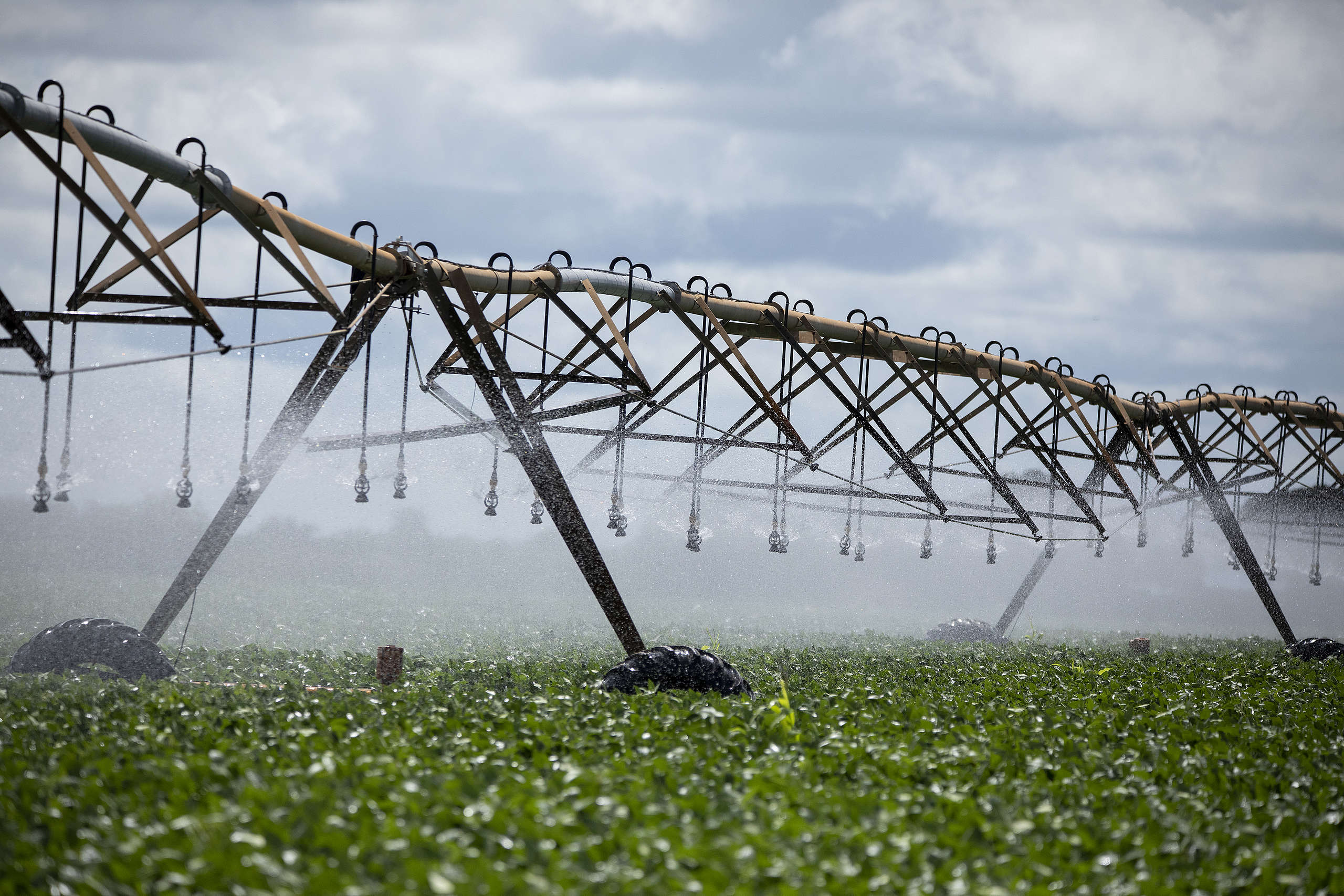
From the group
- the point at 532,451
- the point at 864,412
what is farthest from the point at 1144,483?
the point at 532,451

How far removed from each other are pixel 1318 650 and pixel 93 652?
15639mm

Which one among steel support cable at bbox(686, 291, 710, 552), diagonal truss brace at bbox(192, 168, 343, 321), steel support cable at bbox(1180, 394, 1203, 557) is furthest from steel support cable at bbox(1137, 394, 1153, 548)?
diagonal truss brace at bbox(192, 168, 343, 321)

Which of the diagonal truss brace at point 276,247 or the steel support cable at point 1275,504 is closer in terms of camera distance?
the diagonal truss brace at point 276,247

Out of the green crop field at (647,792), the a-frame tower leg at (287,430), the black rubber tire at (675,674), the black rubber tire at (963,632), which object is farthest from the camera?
the black rubber tire at (963,632)

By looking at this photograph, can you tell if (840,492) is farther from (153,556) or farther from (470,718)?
(153,556)

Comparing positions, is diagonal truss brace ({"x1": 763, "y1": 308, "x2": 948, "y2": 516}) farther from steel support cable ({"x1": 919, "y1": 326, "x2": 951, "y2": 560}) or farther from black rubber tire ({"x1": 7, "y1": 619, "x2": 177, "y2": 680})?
black rubber tire ({"x1": 7, "y1": 619, "x2": 177, "y2": 680})

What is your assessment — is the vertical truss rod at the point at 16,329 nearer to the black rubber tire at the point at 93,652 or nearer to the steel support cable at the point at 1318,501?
the black rubber tire at the point at 93,652

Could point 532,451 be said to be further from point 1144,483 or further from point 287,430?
point 1144,483

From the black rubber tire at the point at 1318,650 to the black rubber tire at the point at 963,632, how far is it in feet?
14.5

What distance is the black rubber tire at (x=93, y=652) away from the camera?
805 cm

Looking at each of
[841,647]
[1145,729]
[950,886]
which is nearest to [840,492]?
[841,647]

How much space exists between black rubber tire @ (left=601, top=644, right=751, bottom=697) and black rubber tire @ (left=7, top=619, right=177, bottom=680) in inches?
147

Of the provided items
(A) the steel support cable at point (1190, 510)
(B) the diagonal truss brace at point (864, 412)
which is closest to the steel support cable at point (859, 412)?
(B) the diagonal truss brace at point (864, 412)

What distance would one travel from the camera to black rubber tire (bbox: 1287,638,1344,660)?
14180 millimetres
